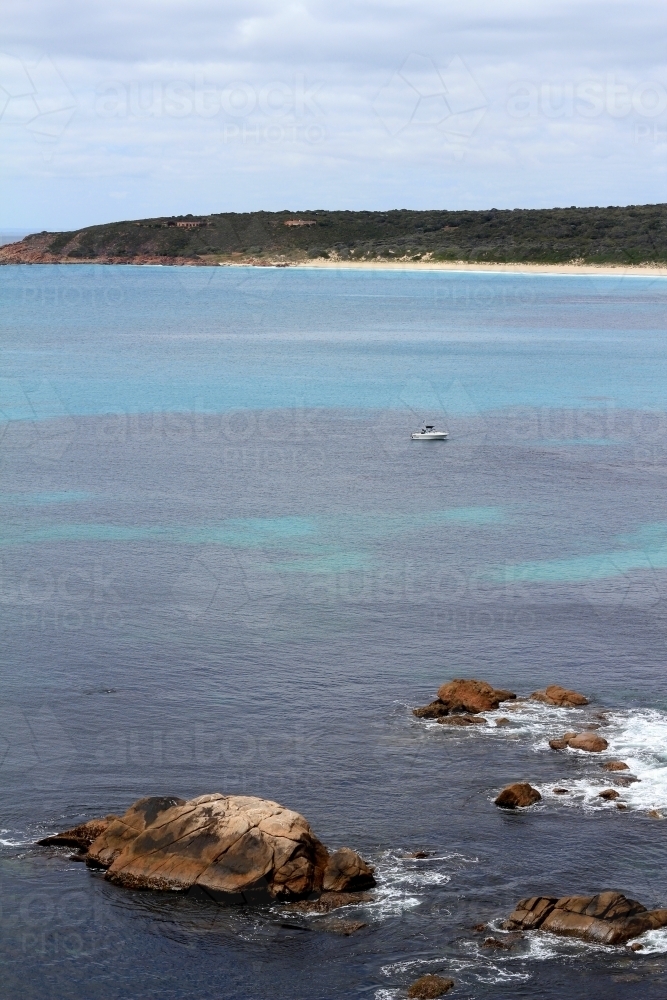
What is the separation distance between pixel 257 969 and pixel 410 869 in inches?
194

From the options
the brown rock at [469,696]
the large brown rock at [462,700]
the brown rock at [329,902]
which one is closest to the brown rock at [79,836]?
the brown rock at [329,902]

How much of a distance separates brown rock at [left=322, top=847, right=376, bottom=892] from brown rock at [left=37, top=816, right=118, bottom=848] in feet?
18.0

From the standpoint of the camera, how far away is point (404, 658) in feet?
150

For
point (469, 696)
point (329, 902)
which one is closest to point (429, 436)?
point (469, 696)

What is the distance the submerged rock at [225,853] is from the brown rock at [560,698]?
11.7 m

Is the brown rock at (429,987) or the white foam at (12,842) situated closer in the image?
the brown rock at (429,987)

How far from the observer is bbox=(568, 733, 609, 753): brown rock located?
125 feet

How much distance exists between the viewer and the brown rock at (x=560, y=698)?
4153 cm

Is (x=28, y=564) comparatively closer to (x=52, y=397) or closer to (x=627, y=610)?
(x=627, y=610)

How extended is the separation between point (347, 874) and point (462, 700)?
36.3 feet

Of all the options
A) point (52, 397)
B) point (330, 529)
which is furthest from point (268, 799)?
point (52, 397)

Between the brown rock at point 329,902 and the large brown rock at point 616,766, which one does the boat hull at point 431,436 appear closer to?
the large brown rock at point 616,766

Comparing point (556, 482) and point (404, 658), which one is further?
point (556, 482)

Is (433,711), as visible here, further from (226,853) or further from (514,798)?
(226,853)
